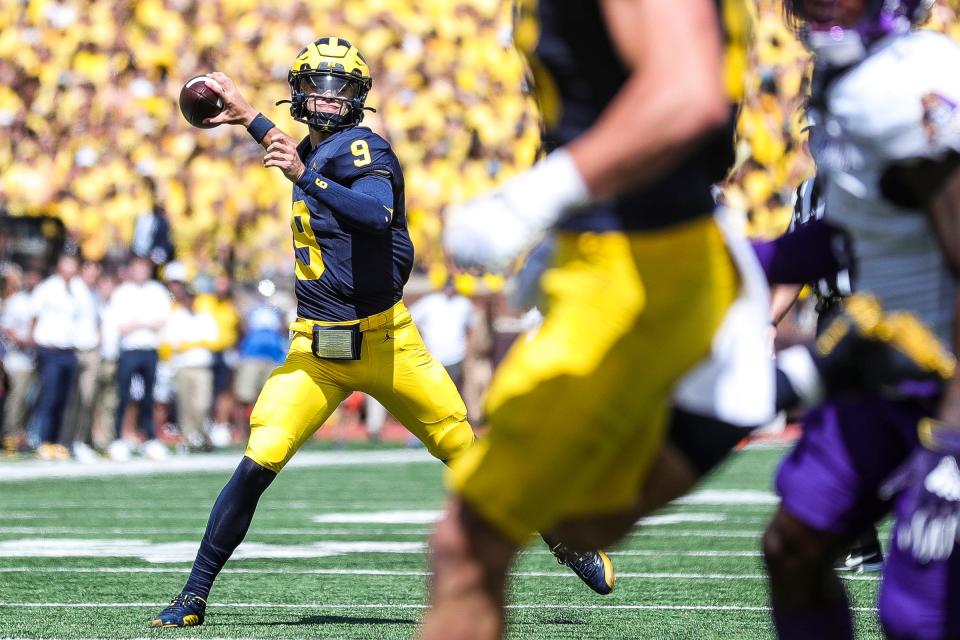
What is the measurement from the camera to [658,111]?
8.22 feet

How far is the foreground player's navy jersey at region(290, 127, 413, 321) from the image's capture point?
5957 millimetres

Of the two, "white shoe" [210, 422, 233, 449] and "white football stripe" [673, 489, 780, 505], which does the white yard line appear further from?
"white football stripe" [673, 489, 780, 505]

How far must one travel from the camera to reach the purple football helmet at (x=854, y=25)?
3176 millimetres

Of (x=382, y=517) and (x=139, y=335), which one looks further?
(x=139, y=335)

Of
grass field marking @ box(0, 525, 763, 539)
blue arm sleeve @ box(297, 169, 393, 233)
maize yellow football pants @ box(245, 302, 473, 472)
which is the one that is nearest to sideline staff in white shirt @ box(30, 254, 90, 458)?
grass field marking @ box(0, 525, 763, 539)

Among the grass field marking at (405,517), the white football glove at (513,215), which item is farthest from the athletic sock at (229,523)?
the grass field marking at (405,517)

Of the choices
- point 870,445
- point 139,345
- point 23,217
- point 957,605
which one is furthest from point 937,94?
point 23,217

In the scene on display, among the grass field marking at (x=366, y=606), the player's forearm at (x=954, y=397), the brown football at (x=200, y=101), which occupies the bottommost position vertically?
the grass field marking at (x=366, y=606)

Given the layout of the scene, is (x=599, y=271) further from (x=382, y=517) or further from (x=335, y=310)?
(x=382, y=517)

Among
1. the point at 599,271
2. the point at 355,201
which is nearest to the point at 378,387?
the point at 355,201

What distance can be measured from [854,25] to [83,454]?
12.5 m

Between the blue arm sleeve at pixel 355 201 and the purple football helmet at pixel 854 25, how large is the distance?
274 centimetres

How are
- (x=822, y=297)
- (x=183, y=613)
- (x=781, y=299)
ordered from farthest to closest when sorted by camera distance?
(x=822, y=297), (x=183, y=613), (x=781, y=299)

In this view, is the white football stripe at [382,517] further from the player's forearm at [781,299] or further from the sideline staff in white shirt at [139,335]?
the sideline staff in white shirt at [139,335]
